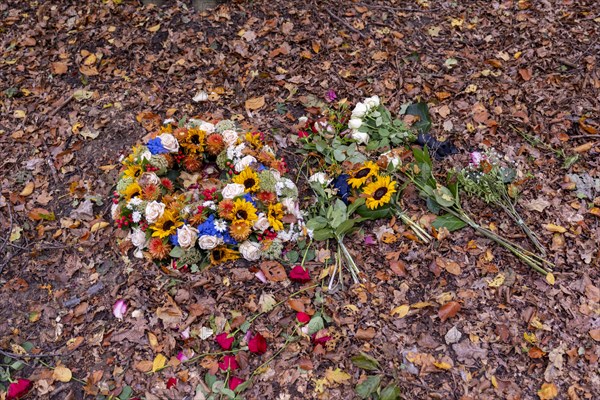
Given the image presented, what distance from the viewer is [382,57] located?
4.30 metres

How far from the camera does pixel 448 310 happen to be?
282cm

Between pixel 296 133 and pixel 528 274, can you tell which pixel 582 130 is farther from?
pixel 296 133

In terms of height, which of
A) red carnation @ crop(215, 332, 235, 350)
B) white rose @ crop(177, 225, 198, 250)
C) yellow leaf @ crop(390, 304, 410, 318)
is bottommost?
red carnation @ crop(215, 332, 235, 350)

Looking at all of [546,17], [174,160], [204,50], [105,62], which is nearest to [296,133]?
[174,160]

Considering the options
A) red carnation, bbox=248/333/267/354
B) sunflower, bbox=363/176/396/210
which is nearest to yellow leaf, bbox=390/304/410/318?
sunflower, bbox=363/176/396/210

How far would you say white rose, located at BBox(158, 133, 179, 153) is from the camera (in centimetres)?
332

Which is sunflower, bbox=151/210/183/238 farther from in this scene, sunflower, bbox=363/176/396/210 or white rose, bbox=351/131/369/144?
white rose, bbox=351/131/369/144

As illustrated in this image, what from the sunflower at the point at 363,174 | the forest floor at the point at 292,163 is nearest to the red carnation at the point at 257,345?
the forest floor at the point at 292,163

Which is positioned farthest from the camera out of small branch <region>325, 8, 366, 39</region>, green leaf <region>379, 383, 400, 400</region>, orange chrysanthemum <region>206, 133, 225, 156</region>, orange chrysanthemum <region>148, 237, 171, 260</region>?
small branch <region>325, 8, 366, 39</region>

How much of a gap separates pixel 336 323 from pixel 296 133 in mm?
1542

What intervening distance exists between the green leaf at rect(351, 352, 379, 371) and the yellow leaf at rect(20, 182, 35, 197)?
2.62 m

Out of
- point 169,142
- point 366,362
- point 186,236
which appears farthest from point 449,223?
point 169,142

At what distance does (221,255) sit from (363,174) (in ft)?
3.34

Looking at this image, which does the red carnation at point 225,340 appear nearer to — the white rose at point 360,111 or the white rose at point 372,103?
the white rose at point 360,111
